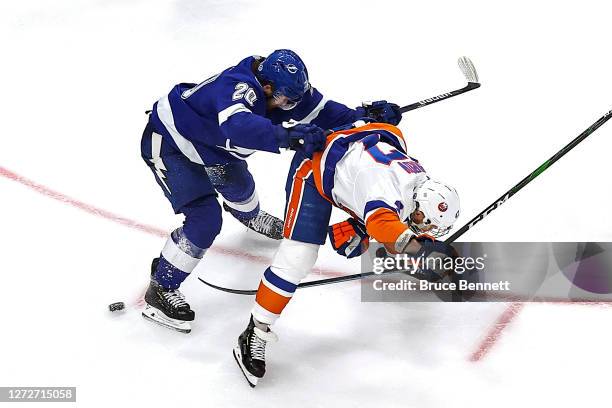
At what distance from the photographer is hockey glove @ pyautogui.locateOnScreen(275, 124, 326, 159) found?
312 centimetres

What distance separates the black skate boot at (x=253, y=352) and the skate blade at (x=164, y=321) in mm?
359

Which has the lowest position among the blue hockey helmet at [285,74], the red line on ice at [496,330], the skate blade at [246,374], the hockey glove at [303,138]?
the skate blade at [246,374]

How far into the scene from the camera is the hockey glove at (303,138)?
3119 mm

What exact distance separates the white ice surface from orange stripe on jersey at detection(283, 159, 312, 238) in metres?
0.52

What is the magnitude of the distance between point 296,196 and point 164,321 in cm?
79

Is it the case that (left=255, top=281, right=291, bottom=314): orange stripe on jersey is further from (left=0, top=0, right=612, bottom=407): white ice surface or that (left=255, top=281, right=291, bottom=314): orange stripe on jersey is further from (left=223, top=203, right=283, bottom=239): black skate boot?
(left=223, top=203, right=283, bottom=239): black skate boot

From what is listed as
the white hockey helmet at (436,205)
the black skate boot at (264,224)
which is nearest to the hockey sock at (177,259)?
the black skate boot at (264,224)

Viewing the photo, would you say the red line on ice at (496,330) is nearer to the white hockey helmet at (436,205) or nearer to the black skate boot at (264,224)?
the white hockey helmet at (436,205)

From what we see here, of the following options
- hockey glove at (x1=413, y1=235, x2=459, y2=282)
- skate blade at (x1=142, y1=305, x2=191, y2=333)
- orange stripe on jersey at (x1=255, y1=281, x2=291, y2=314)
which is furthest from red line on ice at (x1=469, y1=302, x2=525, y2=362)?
skate blade at (x1=142, y1=305, x2=191, y2=333)

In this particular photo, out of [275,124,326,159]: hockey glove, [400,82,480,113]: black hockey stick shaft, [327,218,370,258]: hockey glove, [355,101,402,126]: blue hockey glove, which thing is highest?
[400,82,480,113]: black hockey stick shaft

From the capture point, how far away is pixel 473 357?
3350mm

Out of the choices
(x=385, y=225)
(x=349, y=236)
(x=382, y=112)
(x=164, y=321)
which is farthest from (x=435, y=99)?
(x=164, y=321)

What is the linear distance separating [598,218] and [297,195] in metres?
1.59

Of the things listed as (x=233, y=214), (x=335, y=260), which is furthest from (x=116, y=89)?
(x=335, y=260)
